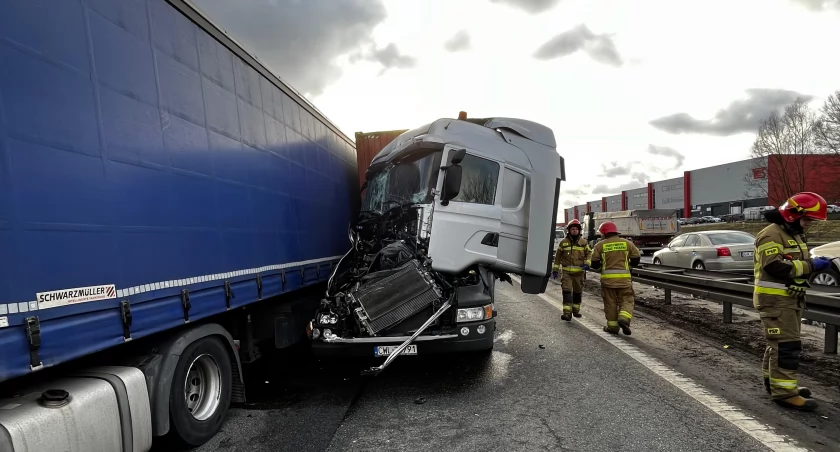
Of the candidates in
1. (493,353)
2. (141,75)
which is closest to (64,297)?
(141,75)

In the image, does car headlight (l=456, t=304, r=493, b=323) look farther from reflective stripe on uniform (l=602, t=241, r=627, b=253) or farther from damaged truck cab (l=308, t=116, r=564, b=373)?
reflective stripe on uniform (l=602, t=241, r=627, b=253)

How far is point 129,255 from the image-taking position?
2.85 meters

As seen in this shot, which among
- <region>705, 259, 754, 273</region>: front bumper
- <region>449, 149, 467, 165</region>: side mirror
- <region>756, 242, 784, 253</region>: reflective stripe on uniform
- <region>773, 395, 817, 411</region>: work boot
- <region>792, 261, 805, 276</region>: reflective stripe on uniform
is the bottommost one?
<region>705, 259, 754, 273</region>: front bumper

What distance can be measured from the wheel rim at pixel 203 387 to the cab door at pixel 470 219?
229 cm

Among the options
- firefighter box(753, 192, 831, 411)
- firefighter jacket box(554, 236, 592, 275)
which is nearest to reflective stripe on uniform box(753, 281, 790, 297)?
firefighter box(753, 192, 831, 411)

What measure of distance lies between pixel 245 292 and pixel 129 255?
144 cm

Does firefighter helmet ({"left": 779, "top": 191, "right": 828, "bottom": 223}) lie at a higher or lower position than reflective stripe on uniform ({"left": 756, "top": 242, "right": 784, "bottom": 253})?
higher

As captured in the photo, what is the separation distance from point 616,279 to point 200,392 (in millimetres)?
5594

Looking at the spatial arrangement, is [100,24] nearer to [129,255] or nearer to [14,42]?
[14,42]

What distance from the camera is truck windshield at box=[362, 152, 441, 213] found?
214 inches

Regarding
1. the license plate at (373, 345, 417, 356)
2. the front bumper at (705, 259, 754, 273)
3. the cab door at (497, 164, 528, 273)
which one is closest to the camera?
the license plate at (373, 345, 417, 356)

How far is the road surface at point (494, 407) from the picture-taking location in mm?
3389

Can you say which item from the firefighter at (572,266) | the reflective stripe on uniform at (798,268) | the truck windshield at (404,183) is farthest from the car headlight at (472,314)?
the firefighter at (572,266)

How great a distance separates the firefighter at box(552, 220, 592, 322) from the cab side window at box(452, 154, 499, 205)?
3.14 meters
